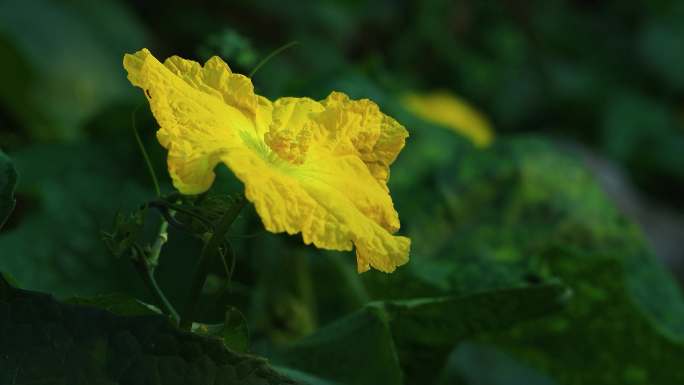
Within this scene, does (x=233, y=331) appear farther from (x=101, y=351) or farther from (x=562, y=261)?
(x=562, y=261)

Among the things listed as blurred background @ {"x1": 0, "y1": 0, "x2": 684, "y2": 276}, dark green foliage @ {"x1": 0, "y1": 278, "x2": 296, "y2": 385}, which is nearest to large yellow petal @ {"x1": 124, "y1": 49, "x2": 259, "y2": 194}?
dark green foliage @ {"x1": 0, "y1": 278, "x2": 296, "y2": 385}

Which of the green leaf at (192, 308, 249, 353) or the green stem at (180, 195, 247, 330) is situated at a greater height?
the green stem at (180, 195, 247, 330)

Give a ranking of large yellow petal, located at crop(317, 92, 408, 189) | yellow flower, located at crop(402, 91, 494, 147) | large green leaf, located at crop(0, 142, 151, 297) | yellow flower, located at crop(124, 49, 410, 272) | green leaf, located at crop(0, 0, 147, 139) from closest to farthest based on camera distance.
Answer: yellow flower, located at crop(124, 49, 410, 272), large yellow petal, located at crop(317, 92, 408, 189), large green leaf, located at crop(0, 142, 151, 297), green leaf, located at crop(0, 0, 147, 139), yellow flower, located at crop(402, 91, 494, 147)

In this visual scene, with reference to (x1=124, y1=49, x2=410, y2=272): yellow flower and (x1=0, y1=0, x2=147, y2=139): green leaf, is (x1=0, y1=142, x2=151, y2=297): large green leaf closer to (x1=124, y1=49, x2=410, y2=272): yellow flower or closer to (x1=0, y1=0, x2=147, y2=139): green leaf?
(x1=124, y1=49, x2=410, y2=272): yellow flower

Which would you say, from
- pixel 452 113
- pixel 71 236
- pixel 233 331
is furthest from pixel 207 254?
pixel 452 113

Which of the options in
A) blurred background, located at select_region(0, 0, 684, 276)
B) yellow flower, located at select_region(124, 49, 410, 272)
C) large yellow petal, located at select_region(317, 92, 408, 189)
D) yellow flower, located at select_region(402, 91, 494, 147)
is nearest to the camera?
yellow flower, located at select_region(124, 49, 410, 272)

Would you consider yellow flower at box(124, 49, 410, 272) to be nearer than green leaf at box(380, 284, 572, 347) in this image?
Yes
